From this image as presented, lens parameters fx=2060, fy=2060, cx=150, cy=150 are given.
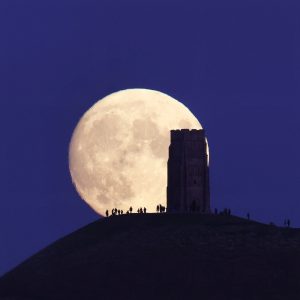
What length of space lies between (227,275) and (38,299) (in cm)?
1834

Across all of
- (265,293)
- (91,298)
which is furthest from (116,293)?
→ (265,293)

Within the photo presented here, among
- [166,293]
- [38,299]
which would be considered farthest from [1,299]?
[166,293]

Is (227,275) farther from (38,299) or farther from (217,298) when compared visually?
(38,299)

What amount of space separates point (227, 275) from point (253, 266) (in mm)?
3017

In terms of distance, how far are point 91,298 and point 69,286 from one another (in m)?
4.35

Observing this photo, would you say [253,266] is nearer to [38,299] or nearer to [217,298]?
[217,298]

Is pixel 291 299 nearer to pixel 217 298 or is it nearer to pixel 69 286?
pixel 217 298

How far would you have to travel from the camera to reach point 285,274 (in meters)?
197

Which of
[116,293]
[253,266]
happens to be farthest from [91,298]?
[253,266]

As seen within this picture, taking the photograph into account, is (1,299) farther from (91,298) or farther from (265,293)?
(265,293)

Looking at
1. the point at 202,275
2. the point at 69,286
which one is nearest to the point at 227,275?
the point at 202,275

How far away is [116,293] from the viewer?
196 m

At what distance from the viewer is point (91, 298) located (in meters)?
196

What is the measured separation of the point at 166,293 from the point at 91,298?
7.15 m
